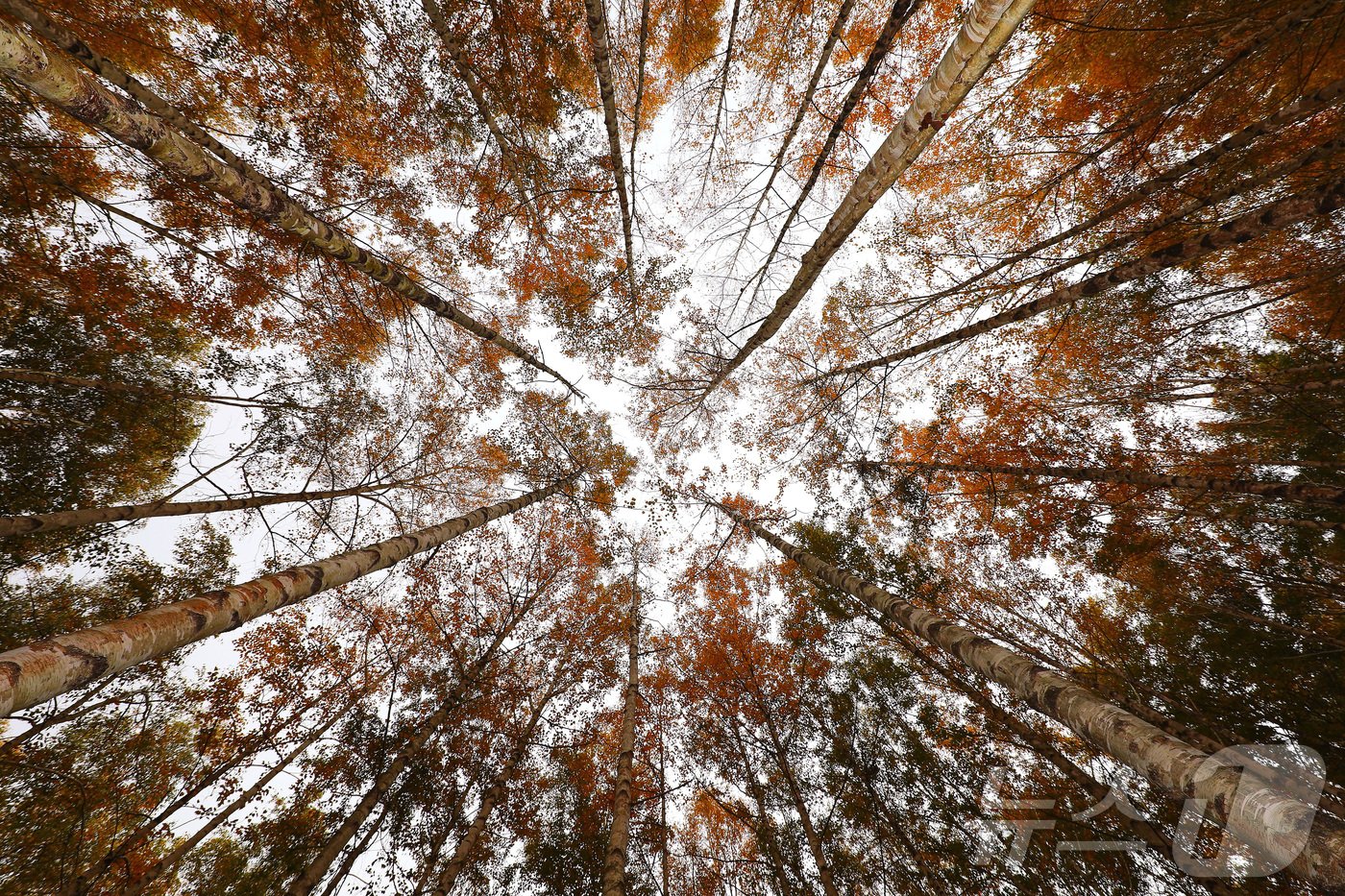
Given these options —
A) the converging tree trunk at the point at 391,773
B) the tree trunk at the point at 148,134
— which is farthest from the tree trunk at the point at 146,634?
the converging tree trunk at the point at 391,773

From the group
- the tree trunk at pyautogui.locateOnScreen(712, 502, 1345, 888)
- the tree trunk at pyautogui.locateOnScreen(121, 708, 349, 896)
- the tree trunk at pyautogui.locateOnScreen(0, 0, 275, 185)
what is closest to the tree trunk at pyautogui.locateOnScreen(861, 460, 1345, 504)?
the tree trunk at pyautogui.locateOnScreen(712, 502, 1345, 888)

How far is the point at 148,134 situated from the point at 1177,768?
740 cm

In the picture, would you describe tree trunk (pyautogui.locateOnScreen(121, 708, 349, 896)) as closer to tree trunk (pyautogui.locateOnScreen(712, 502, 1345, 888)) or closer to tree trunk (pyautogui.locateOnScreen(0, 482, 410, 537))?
tree trunk (pyautogui.locateOnScreen(0, 482, 410, 537))

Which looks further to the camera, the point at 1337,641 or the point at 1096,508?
the point at 1096,508

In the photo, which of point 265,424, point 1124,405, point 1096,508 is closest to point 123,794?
point 265,424

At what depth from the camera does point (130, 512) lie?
511 cm

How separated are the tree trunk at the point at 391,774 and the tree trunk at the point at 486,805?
1.35 m

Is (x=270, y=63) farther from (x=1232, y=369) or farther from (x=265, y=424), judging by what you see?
(x=1232, y=369)

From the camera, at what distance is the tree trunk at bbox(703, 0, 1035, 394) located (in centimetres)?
238

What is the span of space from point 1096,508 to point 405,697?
1373 cm

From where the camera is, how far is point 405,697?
7375 mm

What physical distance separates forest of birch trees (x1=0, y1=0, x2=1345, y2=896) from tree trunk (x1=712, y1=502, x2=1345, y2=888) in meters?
0.39
